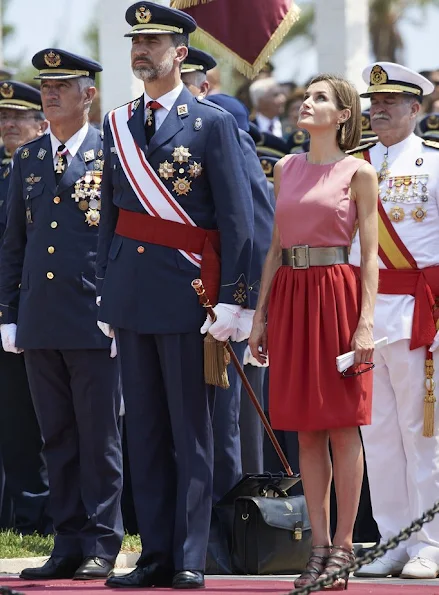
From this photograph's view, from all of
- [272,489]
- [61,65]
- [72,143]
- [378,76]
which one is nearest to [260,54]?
[378,76]

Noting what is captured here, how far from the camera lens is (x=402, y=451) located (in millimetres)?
8328

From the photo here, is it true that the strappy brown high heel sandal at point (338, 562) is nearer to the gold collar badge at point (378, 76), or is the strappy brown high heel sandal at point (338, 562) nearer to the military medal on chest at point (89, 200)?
the military medal on chest at point (89, 200)

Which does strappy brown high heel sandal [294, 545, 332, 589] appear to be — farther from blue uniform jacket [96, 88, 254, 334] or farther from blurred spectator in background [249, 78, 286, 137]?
blurred spectator in background [249, 78, 286, 137]

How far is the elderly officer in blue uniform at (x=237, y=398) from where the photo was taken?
811cm

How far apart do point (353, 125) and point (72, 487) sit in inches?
89.0

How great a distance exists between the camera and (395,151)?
8.25 metres

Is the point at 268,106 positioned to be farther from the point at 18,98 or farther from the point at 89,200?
the point at 89,200

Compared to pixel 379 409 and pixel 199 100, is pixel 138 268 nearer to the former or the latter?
pixel 199 100

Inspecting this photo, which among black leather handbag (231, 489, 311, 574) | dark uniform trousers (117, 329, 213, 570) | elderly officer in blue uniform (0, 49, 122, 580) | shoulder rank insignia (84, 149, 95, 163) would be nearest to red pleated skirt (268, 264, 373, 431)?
dark uniform trousers (117, 329, 213, 570)

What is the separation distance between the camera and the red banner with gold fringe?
9.87 metres

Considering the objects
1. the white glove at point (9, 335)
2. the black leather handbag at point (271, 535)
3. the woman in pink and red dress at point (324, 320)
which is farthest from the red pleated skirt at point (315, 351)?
the white glove at point (9, 335)

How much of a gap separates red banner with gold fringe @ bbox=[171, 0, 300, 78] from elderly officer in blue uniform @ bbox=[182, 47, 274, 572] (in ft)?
2.27

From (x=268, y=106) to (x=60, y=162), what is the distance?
239 inches

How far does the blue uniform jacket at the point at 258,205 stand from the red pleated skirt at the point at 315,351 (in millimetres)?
1362
